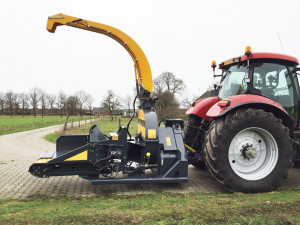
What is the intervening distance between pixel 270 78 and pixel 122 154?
3.07m

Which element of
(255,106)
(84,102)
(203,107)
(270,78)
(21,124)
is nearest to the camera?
(255,106)

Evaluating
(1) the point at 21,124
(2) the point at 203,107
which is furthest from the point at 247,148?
(1) the point at 21,124

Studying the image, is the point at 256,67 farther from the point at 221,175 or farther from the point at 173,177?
the point at 173,177

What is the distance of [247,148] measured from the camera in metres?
4.40

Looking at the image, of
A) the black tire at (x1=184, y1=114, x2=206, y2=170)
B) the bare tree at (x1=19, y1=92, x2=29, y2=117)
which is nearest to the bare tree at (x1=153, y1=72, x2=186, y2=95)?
the black tire at (x1=184, y1=114, x2=206, y2=170)

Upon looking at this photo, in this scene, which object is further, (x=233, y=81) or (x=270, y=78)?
(x=233, y=81)

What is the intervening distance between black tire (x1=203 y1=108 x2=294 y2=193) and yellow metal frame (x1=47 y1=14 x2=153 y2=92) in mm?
1618

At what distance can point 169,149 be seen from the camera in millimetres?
4641

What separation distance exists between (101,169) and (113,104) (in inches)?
1517

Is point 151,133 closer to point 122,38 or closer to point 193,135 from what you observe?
point 193,135

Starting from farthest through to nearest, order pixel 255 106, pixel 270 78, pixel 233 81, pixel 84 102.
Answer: pixel 84 102
pixel 233 81
pixel 270 78
pixel 255 106

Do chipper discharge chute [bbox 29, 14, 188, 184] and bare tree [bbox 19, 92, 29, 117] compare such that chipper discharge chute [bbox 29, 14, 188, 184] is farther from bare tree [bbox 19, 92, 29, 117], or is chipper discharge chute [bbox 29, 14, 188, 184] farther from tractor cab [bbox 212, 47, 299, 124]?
bare tree [bbox 19, 92, 29, 117]

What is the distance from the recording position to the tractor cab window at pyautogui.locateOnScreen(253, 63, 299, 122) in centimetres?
485

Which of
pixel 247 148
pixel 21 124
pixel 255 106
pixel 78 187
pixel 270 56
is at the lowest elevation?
pixel 21 124
